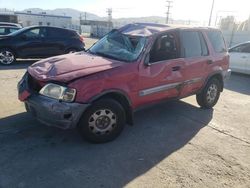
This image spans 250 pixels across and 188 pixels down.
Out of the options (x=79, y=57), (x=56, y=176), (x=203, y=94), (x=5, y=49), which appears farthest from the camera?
(x=5, y=49)

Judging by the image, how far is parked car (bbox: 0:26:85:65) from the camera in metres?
11.0

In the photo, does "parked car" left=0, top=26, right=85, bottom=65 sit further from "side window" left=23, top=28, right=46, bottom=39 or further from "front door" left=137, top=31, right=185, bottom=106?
"front door" left=137, top=31, right=185, bottom=106

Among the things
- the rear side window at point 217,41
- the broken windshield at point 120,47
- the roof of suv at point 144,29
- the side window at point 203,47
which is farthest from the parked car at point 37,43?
the side window at point 203,47

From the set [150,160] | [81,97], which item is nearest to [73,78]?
[81,97]

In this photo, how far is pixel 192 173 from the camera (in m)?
3.67

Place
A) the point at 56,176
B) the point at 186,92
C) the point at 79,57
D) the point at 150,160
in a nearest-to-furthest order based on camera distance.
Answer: the point at 56,176 < the point at 150,160 < the point at 79,57 < the point at 186,92

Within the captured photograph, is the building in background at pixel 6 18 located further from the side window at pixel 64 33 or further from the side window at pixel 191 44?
the side window at pixel 191 44

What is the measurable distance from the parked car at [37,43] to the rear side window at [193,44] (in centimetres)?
774

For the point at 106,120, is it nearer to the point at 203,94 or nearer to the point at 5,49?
the point at 203,94

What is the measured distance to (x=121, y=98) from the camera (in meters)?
4.40

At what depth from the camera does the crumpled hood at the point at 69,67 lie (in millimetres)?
3988

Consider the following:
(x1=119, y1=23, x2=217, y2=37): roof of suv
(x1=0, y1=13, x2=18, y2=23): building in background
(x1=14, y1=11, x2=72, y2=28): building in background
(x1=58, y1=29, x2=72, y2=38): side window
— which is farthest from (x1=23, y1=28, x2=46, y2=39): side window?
(x1=14, y1=11, x2=72, y2=28): building in background

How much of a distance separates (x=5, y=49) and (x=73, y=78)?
830 centimetres

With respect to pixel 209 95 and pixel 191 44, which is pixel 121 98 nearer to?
pixel 191 44
